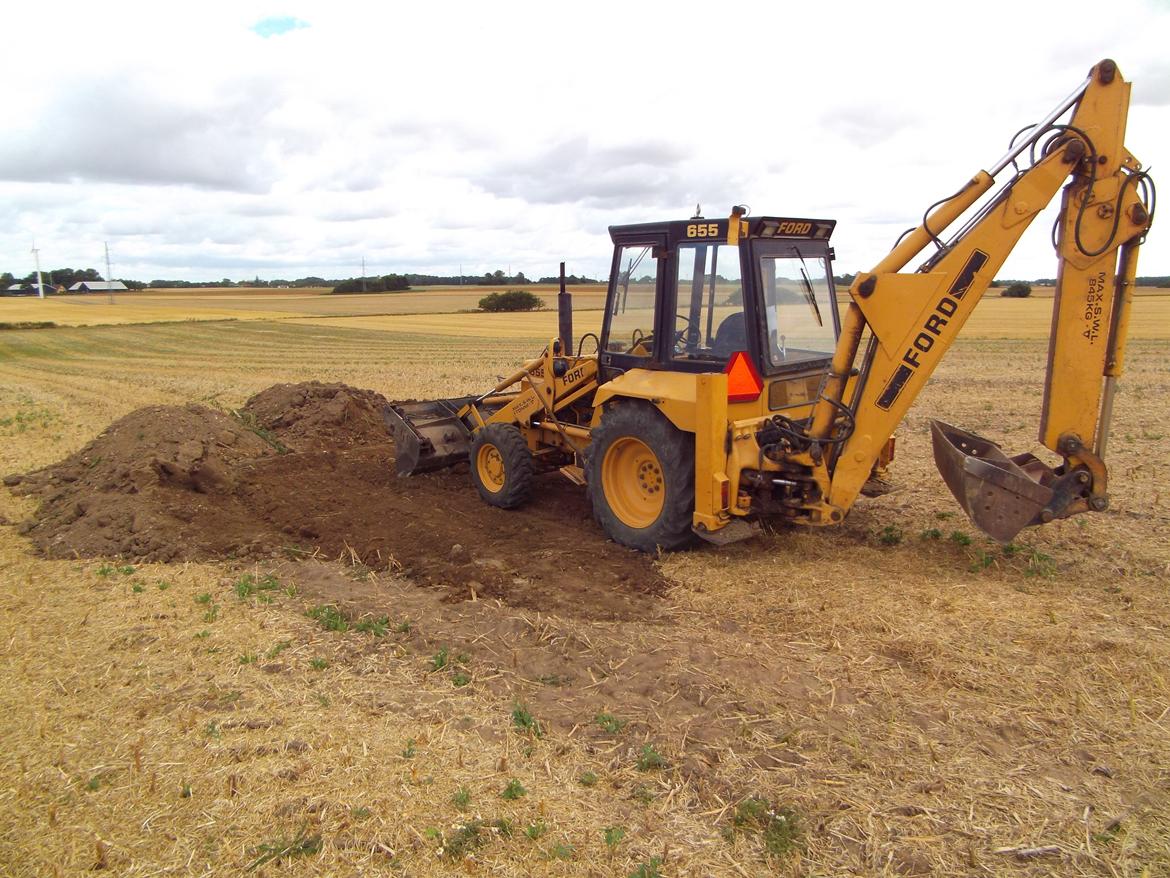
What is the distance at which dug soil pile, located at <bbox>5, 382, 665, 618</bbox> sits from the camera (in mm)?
6051

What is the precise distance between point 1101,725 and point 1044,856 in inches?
43.0

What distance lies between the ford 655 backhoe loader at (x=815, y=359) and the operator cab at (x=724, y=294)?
1 centimetres

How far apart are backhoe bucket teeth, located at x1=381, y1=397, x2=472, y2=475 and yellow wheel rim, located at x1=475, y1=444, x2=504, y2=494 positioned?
32.7 inches

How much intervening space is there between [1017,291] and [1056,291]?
58.3 metres

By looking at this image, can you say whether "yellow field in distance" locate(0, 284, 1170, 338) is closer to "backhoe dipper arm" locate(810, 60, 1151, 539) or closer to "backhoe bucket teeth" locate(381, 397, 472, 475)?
"backhoe bucket teeth" locate(381, 397, 472, 475)

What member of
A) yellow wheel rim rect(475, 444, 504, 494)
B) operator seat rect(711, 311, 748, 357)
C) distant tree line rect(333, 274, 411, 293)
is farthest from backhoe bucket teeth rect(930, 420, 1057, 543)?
distant tree line rect(333, 274, 411, 293)

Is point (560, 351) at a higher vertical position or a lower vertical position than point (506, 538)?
higher

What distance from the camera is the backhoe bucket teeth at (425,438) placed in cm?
877

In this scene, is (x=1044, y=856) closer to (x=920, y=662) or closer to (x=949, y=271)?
(x=920, y=662)

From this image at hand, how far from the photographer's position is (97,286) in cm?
8712

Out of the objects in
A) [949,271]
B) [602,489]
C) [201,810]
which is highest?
[949,271]

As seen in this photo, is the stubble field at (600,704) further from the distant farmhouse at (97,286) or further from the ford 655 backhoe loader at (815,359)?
the distant farmhouse at (97,286)

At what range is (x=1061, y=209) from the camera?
17.0 feet

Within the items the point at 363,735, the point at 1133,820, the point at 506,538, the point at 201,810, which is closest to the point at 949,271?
the point at 1133,820
